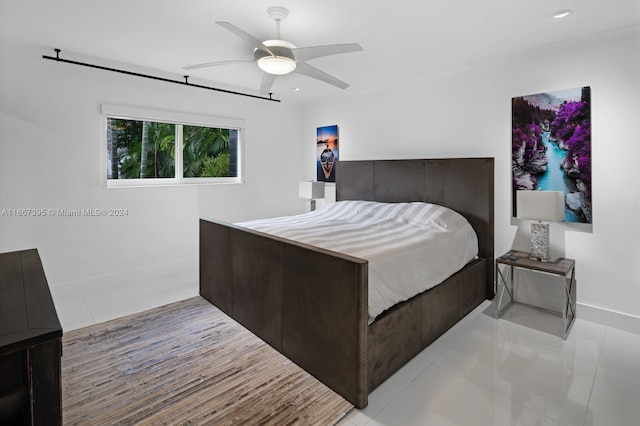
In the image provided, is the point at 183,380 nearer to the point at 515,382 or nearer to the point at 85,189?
the point at 515,382

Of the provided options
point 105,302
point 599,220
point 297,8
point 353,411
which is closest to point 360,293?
point 353,411

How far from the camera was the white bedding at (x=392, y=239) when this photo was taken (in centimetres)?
218

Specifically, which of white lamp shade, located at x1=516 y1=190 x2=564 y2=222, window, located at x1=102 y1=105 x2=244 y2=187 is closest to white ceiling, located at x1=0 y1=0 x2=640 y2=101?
window, located at x1=102 y1=105 x2=244 y2=187

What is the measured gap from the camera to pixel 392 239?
2.71 m

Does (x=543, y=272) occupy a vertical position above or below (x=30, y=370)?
below

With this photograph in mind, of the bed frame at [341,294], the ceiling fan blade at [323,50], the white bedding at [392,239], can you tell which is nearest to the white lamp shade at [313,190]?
the white bedding at [392,239]

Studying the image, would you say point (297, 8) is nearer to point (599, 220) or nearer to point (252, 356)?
point (252, 356)

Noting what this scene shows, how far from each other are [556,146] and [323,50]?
86.3 inches

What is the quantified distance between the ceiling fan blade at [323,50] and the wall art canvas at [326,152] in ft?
8.32

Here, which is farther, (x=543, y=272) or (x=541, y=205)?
(x=543, y=272)

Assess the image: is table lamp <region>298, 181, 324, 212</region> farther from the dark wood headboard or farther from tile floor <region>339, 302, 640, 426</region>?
tile floor <region>339, 302, 640, 426</region>

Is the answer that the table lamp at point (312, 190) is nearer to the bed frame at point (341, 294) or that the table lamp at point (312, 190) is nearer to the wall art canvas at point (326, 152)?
the wall art canvas at point (326, 152)

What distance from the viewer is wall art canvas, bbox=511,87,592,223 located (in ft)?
9.32

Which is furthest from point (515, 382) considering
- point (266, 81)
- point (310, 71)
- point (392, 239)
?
point (266, 81)
